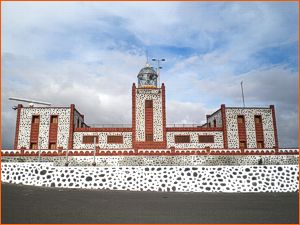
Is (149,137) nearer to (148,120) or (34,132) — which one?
(148,120)

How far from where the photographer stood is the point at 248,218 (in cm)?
762

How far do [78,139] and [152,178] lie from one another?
14705 millimetres

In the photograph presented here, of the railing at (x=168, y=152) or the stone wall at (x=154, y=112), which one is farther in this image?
the stone wall at (x=154, y=112)

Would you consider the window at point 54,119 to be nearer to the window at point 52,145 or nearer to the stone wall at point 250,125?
the window at point 52,145

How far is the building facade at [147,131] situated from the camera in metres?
27.5

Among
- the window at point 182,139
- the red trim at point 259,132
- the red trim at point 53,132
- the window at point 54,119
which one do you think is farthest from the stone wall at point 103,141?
the red trim at point 259,132

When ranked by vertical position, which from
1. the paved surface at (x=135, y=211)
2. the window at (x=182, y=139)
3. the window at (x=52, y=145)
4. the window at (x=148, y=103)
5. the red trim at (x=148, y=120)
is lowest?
the paved surface at (x=135, y=211)

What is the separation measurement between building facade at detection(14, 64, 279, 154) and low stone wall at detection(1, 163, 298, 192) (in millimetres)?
12440

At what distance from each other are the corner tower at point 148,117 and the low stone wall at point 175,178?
491 inches

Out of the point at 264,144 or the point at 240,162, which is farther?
the point at 264,144

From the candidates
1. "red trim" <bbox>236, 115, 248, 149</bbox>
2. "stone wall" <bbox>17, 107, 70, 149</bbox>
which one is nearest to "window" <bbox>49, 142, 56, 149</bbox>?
"stone wall" <bbox>17, 107, 70, 149</bbox>

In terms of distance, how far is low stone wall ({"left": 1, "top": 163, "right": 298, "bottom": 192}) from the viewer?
46.9ft

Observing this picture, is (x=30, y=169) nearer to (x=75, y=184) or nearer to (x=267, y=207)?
(x=75, y=184)

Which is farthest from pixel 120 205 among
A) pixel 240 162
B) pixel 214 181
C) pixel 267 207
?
pixel 240 162
